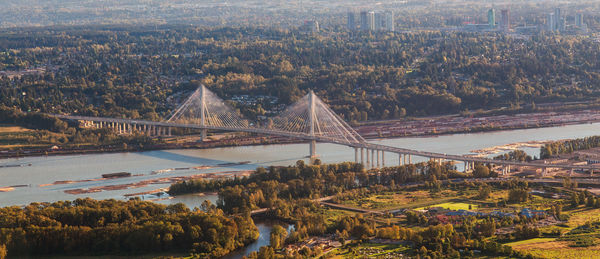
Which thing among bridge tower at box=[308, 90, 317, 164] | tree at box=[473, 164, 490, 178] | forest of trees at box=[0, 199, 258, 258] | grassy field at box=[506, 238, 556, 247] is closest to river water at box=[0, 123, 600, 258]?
bridge tower at box=[308, 90, 317, 164]

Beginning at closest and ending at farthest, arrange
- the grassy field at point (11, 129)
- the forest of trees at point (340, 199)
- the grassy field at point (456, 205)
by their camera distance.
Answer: the forest of trees at point (340, 199) < the grassy field at point (456, 205) < the grassy field at point (11, 129)

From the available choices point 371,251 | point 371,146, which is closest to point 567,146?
point 371,146

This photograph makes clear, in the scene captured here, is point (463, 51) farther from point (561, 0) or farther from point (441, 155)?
point (561, 0)

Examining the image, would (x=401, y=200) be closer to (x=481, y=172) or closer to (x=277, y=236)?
(x=481, y=172)

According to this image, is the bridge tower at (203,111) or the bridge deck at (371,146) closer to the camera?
the bridge deck at (371,146)

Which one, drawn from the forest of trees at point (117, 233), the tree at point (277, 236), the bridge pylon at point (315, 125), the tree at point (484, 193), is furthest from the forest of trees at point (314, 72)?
the tree at point (277, 236)

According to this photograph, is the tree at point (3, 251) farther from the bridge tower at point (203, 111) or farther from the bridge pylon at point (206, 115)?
the bridge tower at point (203, 111)

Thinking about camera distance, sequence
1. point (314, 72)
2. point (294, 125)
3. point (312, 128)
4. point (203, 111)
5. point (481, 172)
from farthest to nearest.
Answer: point (314, 72) < point (203, 111) < point (294, 125) < point (312, 128) < point (481, 172)

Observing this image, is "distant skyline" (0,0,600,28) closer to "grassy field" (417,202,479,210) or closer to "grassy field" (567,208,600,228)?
"grassy field" (417,202,479,210)
